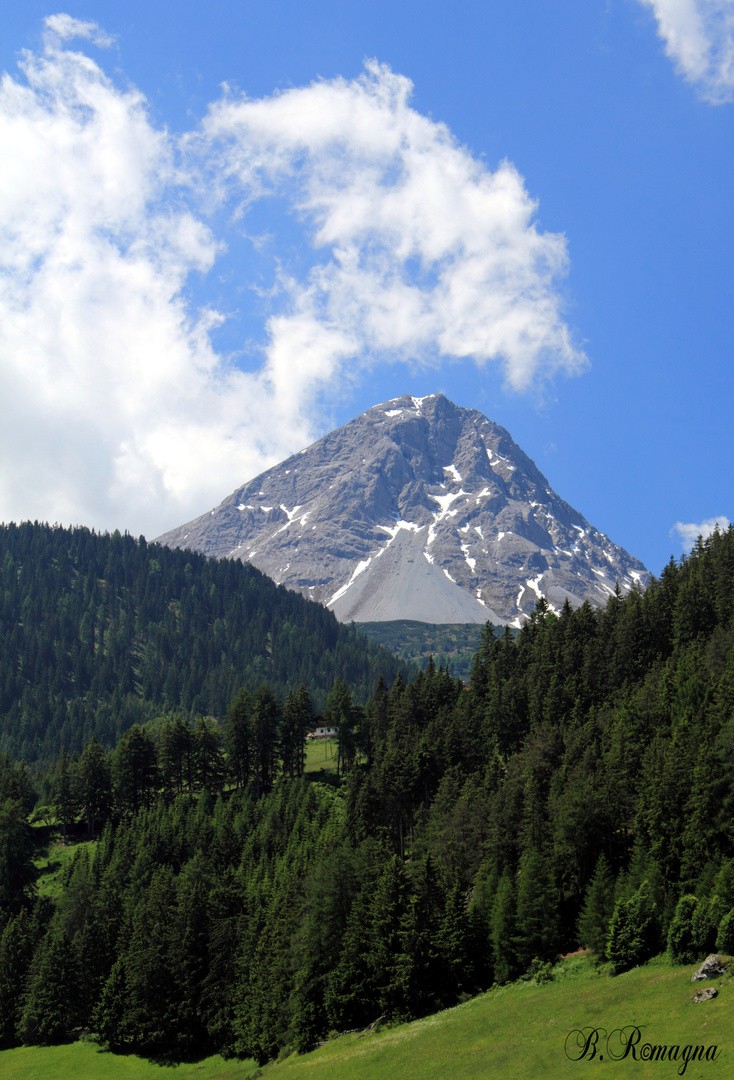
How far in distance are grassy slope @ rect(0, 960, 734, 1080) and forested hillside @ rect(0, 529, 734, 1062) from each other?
280cm

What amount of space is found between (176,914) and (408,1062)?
3566 centimetres

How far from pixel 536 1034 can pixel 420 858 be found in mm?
27072

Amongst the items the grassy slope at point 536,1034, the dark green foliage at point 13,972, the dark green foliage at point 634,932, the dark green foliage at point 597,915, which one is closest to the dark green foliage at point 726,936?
the grassy slope at point 536,1034

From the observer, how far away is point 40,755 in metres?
194

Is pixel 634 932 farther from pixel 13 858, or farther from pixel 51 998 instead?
pixel 13 858

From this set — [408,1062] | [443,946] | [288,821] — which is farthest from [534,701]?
[408,1062]

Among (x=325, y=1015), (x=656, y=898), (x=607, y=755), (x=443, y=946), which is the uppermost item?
(x=607, y=755)

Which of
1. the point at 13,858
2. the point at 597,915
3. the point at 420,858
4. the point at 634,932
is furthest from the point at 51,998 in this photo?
the point at 634,932

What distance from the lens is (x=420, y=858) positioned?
72250 millimetres

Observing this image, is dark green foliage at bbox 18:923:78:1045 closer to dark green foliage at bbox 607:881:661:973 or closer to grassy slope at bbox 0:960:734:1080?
grassy slope at bbox 0:960:734:1080

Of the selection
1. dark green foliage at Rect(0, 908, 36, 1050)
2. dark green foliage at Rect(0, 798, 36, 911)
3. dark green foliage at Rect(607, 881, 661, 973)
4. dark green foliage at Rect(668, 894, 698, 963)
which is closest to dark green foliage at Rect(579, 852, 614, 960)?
dark green foliage at Rect(607, 881, 661, 973)

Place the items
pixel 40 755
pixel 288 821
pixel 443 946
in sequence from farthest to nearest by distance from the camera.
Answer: pixel 40 755, pixel 288 821, pixel 443 946

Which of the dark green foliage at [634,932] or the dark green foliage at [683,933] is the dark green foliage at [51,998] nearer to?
the dark green foliage at [634,932]

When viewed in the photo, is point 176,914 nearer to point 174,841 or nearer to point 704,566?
point 174,841
